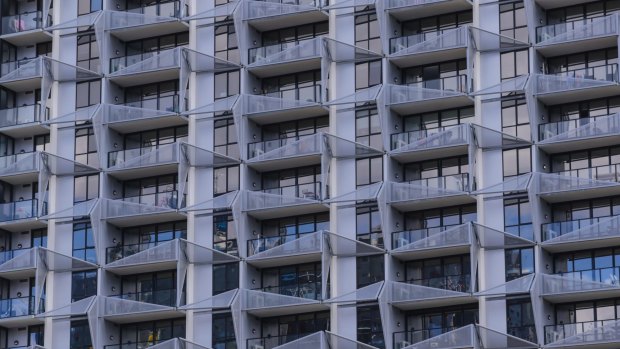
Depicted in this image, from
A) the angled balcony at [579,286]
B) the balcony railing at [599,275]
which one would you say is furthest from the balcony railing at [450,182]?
the balcony railing at [599,275]

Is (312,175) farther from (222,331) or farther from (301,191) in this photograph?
(222,331)

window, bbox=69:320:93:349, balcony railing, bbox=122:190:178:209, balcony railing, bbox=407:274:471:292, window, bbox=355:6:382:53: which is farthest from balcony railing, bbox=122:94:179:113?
balcony railing, bbox=407:274:471:292

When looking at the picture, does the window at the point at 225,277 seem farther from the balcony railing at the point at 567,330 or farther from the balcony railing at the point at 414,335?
the balcony railing at the point at 567,330

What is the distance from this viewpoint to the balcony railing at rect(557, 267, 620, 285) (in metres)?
79.2

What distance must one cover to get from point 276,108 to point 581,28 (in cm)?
1291

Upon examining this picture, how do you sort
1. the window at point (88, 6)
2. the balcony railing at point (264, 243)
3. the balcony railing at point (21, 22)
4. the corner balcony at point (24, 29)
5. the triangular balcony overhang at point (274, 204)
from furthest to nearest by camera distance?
the balcony railing at point (21, 22) < the corner balcony at point (24, 29) < the window at point (88, 6) < the balcony railing at point (264, 243) < the triangular balcony overhang at point (274, 204)

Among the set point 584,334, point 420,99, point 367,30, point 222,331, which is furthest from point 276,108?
point 584,334

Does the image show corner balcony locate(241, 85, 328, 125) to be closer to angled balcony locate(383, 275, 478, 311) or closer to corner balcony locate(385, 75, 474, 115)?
corner balcony locate(385, 75, 474, 115)

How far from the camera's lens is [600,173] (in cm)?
8056

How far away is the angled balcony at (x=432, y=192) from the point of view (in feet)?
267

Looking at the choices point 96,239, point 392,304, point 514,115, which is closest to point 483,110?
point 514,115

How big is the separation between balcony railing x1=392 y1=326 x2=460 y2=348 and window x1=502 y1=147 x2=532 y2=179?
21.3ft

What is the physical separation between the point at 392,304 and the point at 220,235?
27.5ft

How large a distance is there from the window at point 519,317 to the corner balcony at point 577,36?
1015cm
